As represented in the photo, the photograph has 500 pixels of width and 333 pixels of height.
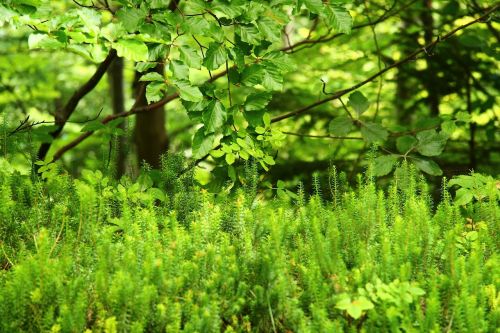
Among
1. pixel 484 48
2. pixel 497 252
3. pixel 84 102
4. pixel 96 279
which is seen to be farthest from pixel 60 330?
pixel 84 102

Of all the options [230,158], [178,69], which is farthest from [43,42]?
[230,158]

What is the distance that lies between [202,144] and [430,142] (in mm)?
1581

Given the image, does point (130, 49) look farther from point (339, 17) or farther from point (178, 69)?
point (339, 17)

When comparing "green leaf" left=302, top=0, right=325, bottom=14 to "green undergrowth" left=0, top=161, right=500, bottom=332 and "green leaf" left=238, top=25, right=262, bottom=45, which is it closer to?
"green leaf" left=238, top=25, right=262, bottom=45

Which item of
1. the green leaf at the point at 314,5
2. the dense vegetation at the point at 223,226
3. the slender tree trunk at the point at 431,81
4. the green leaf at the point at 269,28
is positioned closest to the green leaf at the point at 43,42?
the dense vegetation at the point at 223,226

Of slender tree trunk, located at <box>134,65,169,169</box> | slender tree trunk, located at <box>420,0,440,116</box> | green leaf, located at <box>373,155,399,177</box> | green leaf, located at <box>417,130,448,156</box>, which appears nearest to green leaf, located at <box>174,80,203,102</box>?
green leaf, located at <box>373,155,399,177</box>

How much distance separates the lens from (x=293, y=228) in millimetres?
2693

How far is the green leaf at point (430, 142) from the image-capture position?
4016 mm

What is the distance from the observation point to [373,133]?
4121mm

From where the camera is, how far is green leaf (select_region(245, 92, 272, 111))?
3.57 meters

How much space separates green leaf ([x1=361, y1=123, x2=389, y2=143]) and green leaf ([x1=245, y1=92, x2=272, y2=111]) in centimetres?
87

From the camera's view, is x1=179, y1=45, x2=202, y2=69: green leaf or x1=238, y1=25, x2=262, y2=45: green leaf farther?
x1=238, y1=25, x2=262, y2=45: green leaf

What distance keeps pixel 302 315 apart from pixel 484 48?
392cm

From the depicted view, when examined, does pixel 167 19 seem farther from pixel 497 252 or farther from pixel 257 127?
pixel 497 252
